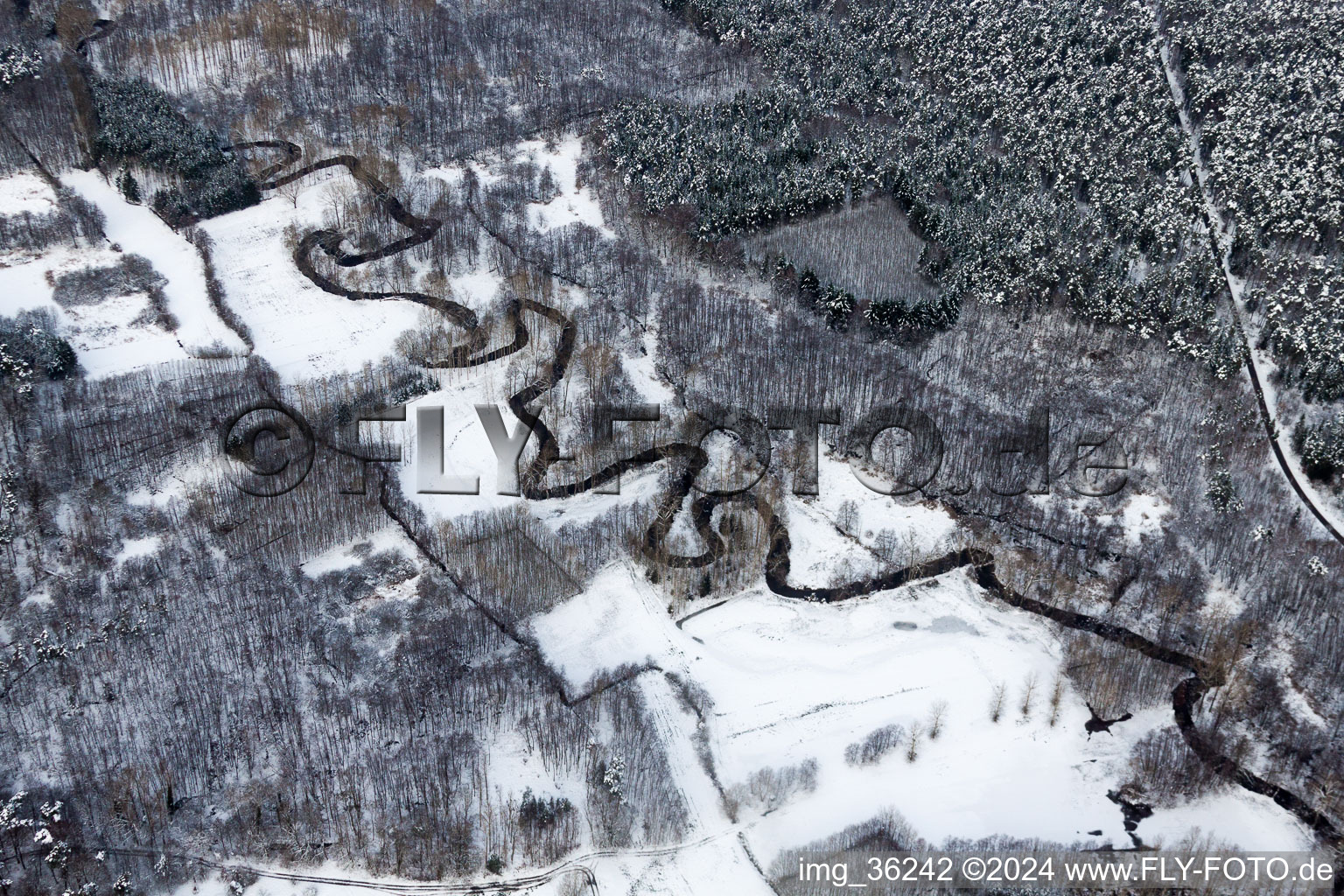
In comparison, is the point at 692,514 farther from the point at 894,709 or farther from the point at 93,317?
the point at 93,317

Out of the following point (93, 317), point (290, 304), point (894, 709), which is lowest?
point (894, 709)

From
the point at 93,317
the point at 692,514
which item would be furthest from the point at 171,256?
the point at 692,514

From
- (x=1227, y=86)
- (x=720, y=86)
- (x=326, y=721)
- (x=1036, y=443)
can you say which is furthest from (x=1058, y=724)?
(x=720, y=86)

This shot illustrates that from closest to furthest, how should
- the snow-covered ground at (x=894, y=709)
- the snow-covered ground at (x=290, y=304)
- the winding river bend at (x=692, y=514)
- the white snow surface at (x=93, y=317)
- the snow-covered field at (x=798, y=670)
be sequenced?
the snow-covered field at (x=798, y=670) → the snow-covered ground at (x=894, y=709) → the winding river bend at (x=692, y=514) → the white snow surface at (x=93, y=317) → the snow-covered ground at (x=290, y=304)

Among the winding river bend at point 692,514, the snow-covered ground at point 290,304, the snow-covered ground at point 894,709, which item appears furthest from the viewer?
the snow-covered ground at point 290,304

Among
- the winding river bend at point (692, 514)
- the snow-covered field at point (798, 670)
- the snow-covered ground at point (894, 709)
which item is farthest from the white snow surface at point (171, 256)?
the snow-covered ground at point (894, 709)

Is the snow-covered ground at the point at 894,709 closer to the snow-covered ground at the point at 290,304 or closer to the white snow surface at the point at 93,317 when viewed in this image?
the snow-covered ground at the point at 290,304

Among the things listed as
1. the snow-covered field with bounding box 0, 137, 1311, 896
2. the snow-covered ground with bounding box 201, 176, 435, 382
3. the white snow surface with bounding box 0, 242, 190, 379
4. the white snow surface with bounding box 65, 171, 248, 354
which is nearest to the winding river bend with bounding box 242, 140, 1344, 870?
the snow-covered field with bounding box 0, 137, 1311, 896

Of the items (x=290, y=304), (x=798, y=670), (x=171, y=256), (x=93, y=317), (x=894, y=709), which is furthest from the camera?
(x=171, y=256)
